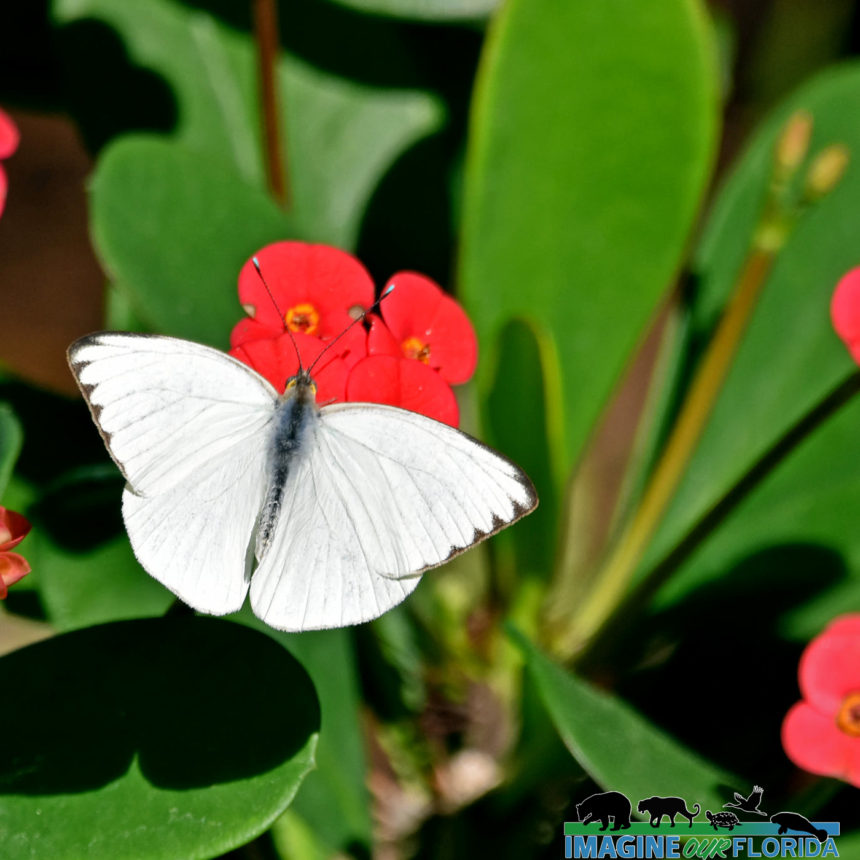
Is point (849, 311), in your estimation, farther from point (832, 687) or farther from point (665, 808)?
point (665, 808)

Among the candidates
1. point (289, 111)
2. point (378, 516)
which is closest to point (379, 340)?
point (378, 516)

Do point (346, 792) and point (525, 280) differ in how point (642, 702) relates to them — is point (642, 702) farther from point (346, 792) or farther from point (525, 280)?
point (525, 280)

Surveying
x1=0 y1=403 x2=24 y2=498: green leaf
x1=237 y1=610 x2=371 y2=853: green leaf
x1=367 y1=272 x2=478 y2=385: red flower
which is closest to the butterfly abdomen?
x1=367 y1=272 x2=478 y2=385: red flower

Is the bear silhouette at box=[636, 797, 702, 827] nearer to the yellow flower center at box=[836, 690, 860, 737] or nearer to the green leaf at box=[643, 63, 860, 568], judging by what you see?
the yellow flower center at box=[836, 690, 860, 737]

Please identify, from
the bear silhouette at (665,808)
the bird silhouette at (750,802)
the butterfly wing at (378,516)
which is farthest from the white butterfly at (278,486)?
the bird silhouette at (750,802)

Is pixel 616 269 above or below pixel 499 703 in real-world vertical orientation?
above

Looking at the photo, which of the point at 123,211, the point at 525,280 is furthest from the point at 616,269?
the point at 123,211
